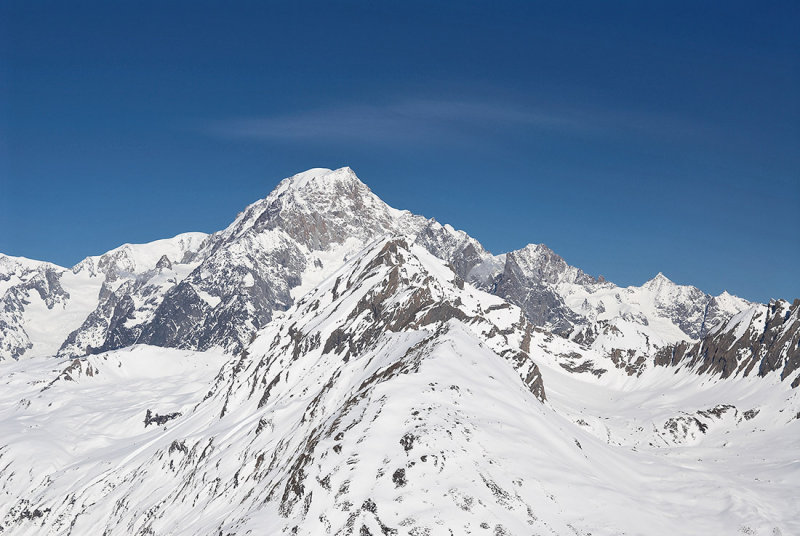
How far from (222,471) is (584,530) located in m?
94.6

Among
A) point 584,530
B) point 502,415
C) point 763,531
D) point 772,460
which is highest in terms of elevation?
point 772,460

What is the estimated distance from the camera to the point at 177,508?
14200 cm

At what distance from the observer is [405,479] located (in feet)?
181

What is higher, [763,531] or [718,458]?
[718,458]

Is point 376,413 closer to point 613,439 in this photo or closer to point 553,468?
point 553,468

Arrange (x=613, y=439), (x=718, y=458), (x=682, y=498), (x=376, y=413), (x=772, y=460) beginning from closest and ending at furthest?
(x=376, y=413), (x=682, y=498), (x=772, y=460), (x=718, y=458), (x=613, y=439)

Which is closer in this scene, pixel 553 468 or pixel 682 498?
pixel 553 468

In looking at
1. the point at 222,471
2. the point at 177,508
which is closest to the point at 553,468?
the point at 222,471

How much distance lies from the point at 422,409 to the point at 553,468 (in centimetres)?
1182

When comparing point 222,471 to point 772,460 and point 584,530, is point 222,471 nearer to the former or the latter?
point 584,530

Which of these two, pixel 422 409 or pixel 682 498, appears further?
pixel 682 498

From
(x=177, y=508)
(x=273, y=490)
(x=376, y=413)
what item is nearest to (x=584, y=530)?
(x=376, y=413)

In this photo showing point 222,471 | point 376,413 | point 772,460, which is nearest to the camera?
point 376,413

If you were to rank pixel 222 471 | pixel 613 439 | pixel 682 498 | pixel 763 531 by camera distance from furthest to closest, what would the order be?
pixel 613 439 < pixel 222 471 < pixel 682 498 < pixel 763 531
